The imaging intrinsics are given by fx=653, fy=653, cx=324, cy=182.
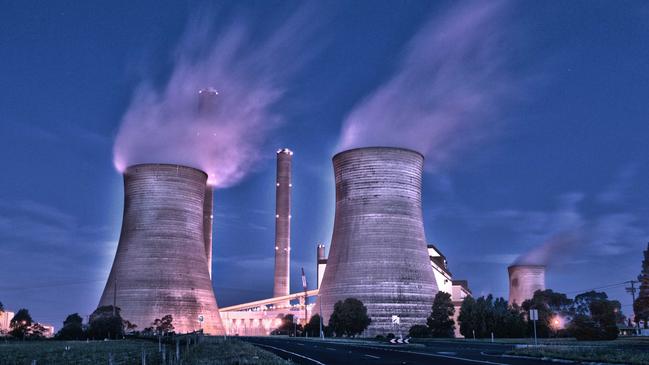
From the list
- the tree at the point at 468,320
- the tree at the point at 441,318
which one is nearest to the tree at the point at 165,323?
the tree at the point at 441,318

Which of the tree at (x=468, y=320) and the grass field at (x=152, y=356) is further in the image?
the tree at (x=468, y=320)

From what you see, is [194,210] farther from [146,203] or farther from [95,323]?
[95,323]

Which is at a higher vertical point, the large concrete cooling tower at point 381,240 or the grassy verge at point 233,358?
the large concrete cooling tower at point 381,240

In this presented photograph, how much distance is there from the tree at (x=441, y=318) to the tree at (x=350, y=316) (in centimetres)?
594

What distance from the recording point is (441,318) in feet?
194

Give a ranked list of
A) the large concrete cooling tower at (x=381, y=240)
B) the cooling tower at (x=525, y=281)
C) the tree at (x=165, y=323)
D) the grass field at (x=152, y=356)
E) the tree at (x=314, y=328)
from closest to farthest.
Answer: the grass field at (x=152, y=356) → the large concrete cooling tower at (x=381, y=240) → the tree at (x=165, y=323) → the tree at (x=314, y=328) → the cooling tower at (x=525, y=281)

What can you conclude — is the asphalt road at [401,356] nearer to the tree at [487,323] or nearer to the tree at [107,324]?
the tree at [487,323]

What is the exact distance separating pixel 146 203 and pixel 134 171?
150 inches

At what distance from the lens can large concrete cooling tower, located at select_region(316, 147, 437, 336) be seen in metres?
56.9

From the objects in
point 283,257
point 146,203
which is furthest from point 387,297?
point 283,257

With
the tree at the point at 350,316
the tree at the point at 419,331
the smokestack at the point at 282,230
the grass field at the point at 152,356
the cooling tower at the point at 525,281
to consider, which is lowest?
the tree at the point at 419,331

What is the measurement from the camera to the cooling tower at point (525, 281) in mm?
97125

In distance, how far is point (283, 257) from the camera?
4200 inches

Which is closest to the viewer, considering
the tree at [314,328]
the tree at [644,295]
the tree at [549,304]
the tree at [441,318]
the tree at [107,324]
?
the tree at [644,295]
